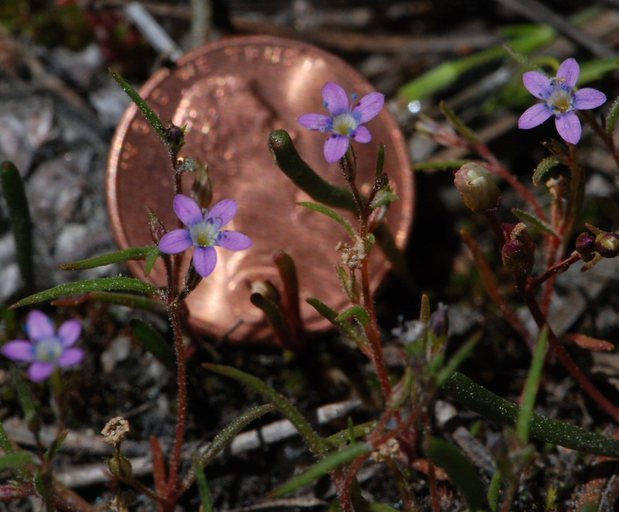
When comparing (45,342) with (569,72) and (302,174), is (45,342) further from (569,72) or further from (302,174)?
(569,72)

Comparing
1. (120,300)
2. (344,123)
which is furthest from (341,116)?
(120,300)

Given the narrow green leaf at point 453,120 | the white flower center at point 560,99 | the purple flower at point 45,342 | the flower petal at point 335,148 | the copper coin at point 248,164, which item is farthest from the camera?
the copper coin at point 248,164

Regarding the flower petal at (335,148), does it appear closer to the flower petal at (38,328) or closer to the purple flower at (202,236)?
the purple flower at (202,236)

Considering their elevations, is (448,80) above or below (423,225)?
above

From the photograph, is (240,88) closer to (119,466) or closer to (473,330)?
(473,330)

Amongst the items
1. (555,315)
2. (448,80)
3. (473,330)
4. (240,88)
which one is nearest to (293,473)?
(473,330)

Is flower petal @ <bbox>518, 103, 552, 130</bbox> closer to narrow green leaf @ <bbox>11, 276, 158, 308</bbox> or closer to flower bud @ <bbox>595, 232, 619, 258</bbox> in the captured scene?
flower bud @ <bbox>595, 232, 619, 258</bbox>

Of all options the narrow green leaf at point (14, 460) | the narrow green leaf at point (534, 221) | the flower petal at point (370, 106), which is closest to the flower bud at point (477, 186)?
the narrow green leaf at point (534, 221)
